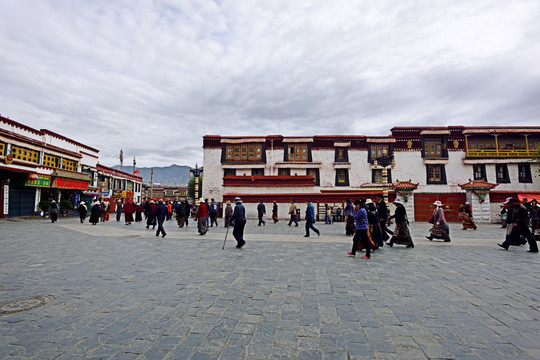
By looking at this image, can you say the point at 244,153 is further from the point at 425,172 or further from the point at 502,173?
the point at 502,173

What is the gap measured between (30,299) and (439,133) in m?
39.5

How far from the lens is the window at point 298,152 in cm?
3553

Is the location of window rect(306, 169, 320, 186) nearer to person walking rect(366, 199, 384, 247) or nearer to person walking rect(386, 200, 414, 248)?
person walking rect(386, 200, 414, 248)

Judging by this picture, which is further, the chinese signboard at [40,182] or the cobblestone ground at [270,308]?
the chinese signboard at [40,182]

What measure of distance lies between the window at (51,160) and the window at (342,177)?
3189cm

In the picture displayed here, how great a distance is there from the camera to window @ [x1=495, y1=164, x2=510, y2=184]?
109 feet

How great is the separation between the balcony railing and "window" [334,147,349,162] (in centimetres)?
1458

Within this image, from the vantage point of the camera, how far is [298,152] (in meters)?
35.7

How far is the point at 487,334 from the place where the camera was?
3.34m

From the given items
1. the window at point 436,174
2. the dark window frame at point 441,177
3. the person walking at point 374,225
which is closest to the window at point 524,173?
the dark window frame at point 441,177

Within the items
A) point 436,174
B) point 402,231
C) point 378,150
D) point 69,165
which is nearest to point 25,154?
point 69,165

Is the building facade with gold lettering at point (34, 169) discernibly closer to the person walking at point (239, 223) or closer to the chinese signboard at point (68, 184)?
the chinese signboard at point (68, 184)

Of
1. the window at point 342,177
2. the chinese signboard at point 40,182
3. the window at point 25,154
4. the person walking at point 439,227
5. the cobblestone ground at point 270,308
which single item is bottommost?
the cobblestone ground at point 270,308

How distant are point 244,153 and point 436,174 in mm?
24426
